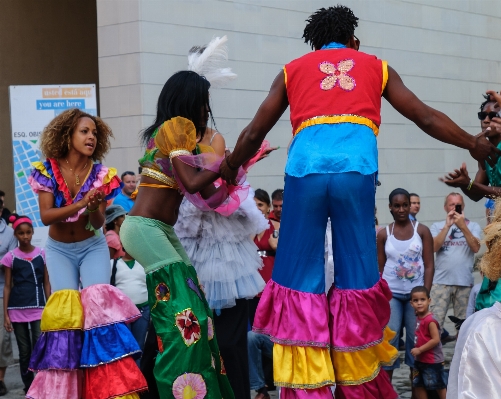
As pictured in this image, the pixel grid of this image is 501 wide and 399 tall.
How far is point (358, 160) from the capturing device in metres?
4.21

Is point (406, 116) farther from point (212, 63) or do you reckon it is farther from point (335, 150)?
point (212, 63)

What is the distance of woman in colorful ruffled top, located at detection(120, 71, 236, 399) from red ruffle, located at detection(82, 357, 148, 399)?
0.38m

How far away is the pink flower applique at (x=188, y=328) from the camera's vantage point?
4.90 metres

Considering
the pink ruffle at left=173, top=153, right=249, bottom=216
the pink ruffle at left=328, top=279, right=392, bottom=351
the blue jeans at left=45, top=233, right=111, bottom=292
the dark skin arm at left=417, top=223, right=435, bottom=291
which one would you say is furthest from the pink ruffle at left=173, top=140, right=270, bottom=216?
the dark skin arm at left=417, top=223, right=435, bottom=291

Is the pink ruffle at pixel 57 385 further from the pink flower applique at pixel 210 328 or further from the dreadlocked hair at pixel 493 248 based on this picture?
the dreadlocked hair at pixel 493 248

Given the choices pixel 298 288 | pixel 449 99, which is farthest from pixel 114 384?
pixel 449 99

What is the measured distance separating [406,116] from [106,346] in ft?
7.75

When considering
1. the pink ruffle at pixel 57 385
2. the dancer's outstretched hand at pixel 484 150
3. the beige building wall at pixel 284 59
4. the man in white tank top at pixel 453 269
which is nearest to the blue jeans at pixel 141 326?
the pink ruffle at pixel 57 385

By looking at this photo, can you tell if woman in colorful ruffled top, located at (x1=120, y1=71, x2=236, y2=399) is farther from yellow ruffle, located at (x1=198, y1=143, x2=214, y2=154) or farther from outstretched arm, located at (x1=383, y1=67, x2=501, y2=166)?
outstretched arm, located at (x1=383, y1=67, x2=501, y2=166)

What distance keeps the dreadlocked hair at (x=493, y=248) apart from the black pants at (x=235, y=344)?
265 cm

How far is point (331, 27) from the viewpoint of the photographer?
454 cm

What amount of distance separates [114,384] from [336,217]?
192 cm

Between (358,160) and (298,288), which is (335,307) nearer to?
(298,288)

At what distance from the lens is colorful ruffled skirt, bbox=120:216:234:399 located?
4887mm
